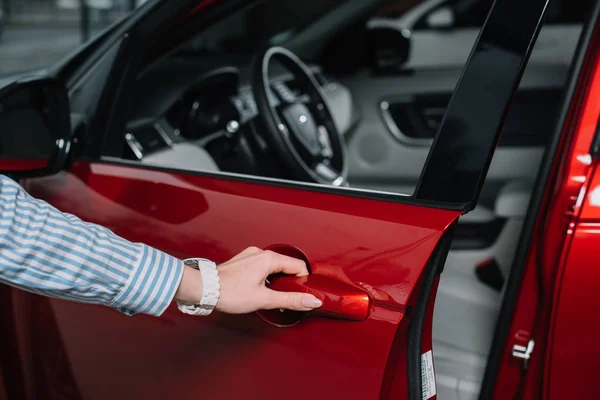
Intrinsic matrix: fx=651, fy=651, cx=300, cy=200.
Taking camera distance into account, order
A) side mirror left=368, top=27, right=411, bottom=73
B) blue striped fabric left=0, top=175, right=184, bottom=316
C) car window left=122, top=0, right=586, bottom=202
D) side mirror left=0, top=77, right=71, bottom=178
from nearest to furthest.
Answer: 1. blue striped fabric left=0, top=175, right=184, bottom=316
2. side mirror left=0, top=77, right=71, bottom=178
3. car window left=122, top=0, right=586, bottom=202
4. side mirror left=368, top=27, right=411, bottom=73

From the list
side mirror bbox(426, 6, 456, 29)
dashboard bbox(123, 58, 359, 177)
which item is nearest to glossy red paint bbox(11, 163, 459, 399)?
dashboard bbox(123, 58, 359, 177)

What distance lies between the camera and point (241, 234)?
1.12 meters

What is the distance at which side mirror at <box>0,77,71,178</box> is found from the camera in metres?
1.34

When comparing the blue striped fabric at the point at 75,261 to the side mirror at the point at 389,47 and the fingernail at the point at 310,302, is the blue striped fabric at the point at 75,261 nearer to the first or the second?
the fingernail at the point at 310,302

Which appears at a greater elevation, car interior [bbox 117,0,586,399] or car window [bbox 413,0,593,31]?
car window [bbox 413,0,593,31]

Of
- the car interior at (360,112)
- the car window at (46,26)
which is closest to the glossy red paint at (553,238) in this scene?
the car interior at (360,112)

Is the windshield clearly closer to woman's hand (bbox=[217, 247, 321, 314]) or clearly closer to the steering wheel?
the steering wheel

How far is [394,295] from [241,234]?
11.8 inches

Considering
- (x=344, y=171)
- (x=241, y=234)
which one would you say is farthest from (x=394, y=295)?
(x=344, y=171)

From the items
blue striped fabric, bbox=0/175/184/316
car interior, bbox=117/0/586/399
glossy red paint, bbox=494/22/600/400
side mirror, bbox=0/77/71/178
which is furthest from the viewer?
car interior, bbox=117/0/586/399

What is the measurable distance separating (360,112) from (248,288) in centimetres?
194

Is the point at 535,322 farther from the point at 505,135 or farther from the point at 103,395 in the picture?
the point at 505,135

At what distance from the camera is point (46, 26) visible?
18219mm

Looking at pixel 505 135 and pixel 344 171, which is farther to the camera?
pixel 505 135
